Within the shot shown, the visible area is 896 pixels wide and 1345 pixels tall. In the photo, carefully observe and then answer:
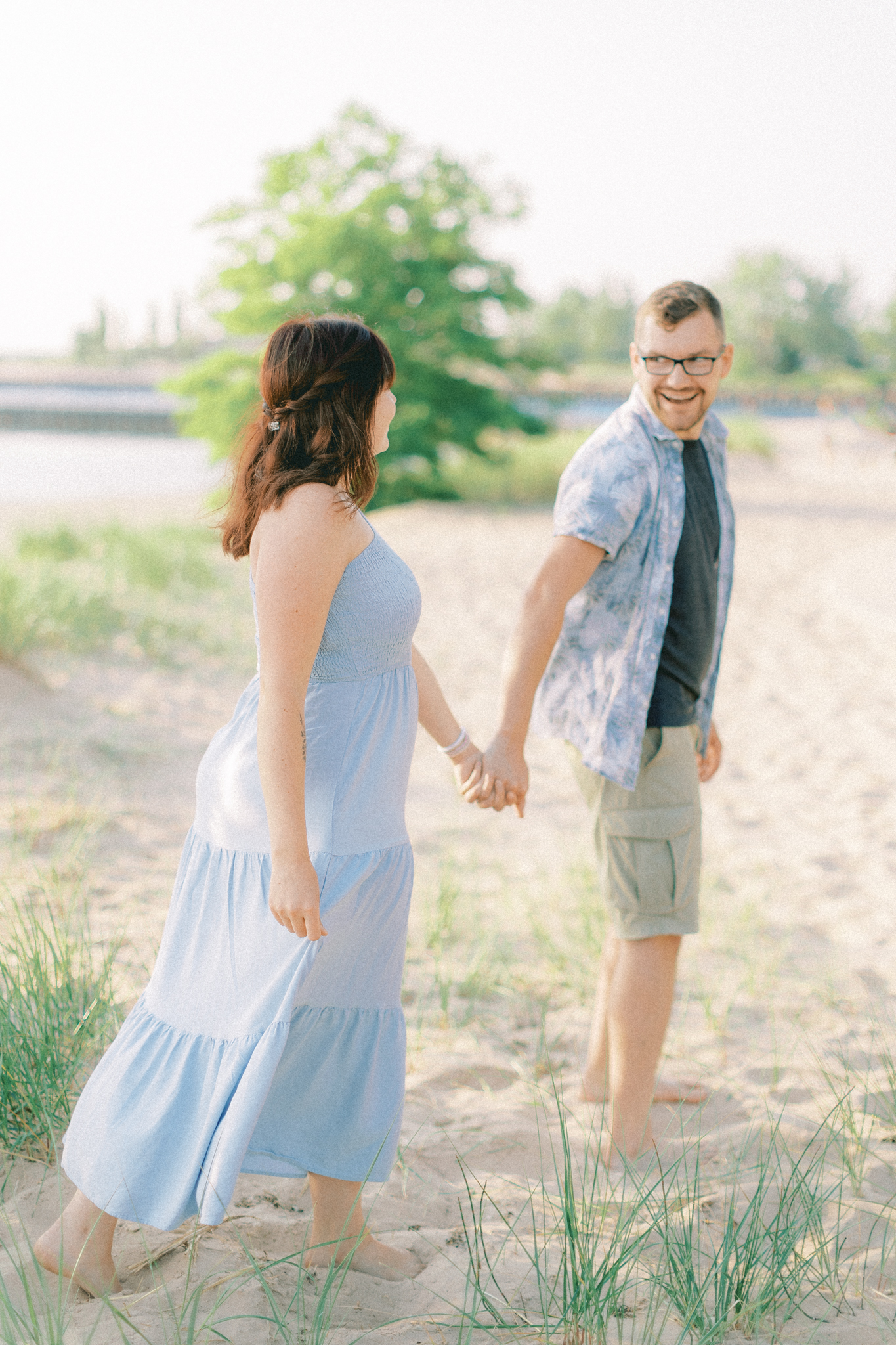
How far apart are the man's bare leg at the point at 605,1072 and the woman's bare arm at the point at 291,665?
1.14 meters

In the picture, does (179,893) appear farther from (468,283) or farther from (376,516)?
(468,283)

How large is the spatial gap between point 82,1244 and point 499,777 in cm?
110

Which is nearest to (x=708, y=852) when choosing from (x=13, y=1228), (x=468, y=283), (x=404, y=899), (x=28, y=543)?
(x=404, y=899)

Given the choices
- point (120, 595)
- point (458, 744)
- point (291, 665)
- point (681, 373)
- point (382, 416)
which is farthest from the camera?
point (120, 595)

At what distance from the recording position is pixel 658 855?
92.5 inches

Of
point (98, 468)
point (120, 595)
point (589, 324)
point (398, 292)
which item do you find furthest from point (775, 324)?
point (120, 595)

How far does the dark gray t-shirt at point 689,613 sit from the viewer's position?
237 cm

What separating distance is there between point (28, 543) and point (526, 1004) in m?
8.17

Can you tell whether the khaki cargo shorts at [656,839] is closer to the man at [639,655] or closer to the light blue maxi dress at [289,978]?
the man at [639,655]

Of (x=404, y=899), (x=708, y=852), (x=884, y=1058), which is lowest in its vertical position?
(x=708, y=852)

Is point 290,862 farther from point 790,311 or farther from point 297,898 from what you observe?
Result: point 790,311

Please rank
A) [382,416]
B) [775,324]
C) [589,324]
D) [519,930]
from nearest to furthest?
[382,416], [519,930], [775,324], [589,324]

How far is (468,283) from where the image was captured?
55.7 feet

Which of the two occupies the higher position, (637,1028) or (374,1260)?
(637,1028)
